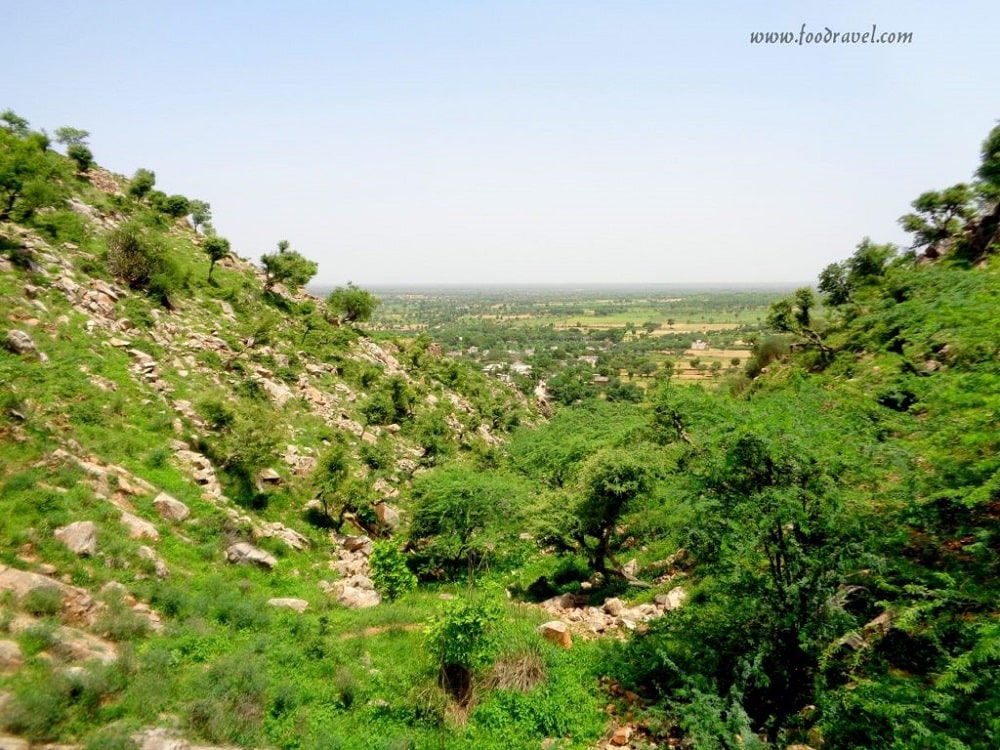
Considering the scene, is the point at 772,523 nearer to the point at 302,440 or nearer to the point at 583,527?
the point at 583,527

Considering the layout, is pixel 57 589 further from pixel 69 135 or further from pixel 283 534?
pixel 69 135

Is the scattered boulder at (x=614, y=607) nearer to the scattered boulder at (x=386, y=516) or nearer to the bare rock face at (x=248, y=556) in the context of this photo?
the scattered boulder at (x=386, y=516)

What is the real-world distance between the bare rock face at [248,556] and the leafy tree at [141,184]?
127 ft

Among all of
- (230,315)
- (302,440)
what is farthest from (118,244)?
(302,440)

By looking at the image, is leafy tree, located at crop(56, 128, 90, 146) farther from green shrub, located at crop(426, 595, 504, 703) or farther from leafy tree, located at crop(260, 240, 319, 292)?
green shrub, located at crop(426, 595, 504, 703)

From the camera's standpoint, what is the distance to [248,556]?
45.1ft

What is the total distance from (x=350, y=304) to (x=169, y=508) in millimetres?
34850

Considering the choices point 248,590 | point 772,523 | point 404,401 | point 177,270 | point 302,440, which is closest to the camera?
point 772,523

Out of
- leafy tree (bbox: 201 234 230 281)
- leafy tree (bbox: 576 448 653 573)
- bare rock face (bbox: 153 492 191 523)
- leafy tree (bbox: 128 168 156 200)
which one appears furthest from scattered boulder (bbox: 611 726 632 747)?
leafy tree (bbox: 128 168 156 200)

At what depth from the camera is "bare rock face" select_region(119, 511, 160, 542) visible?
1161 centimetres

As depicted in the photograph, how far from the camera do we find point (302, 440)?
21516 millimetres

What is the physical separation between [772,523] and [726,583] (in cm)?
222

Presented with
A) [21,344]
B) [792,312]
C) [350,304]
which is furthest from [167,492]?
[792,312]

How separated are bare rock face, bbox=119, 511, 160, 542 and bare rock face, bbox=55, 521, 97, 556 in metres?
1.08
